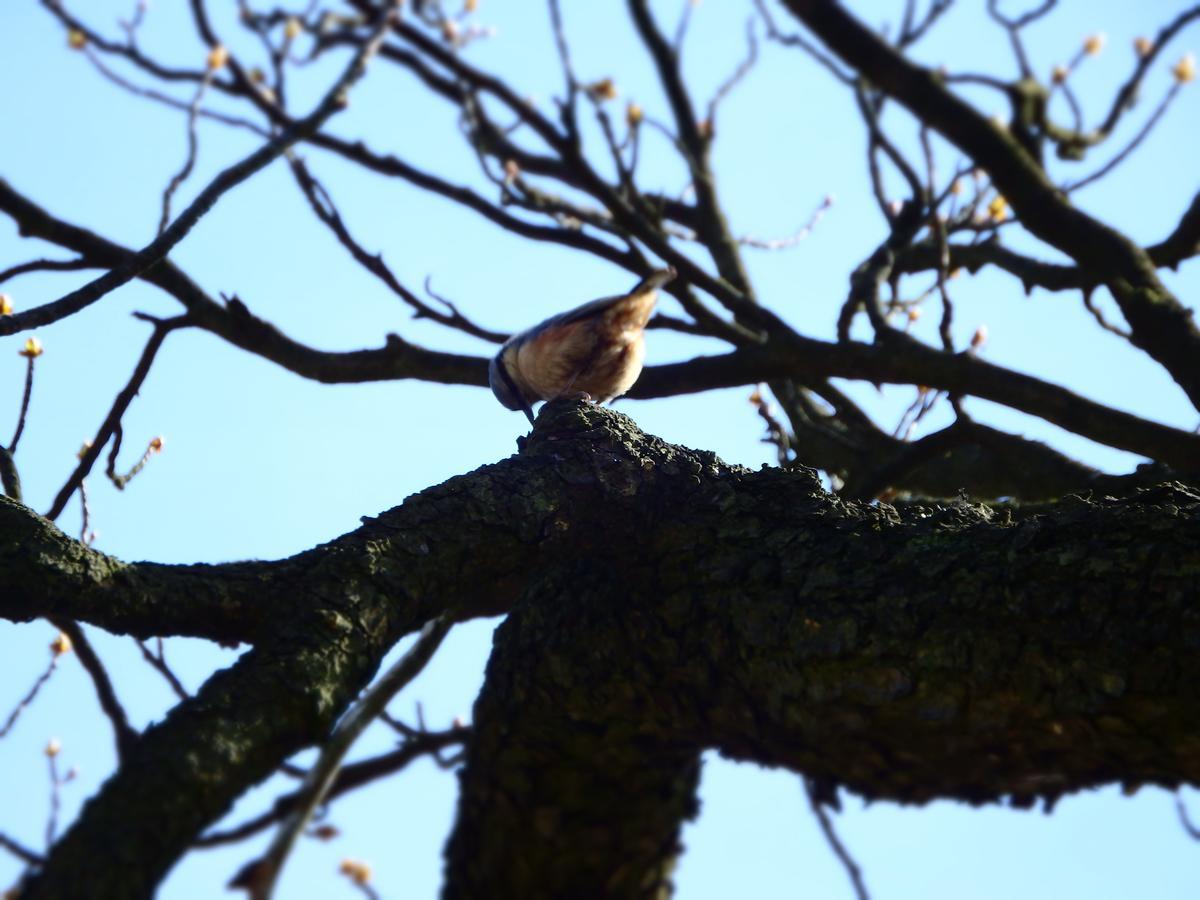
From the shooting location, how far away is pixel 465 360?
12.1ft

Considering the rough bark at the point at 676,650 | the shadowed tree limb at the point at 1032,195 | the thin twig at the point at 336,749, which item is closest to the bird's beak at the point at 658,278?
the shadowed tree limb at the point at 1032,195

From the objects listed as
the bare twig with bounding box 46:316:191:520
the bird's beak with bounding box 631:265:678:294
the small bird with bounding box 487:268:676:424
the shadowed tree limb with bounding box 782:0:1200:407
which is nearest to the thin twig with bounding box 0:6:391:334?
the bare twig with bounding box 46:316:191:520

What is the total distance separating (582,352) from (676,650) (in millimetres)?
2513

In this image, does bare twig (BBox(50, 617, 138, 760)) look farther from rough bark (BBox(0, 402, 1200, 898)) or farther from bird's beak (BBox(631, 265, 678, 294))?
bird's beak (BBox(631, 265, 678, 294))

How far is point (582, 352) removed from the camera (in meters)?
4.50

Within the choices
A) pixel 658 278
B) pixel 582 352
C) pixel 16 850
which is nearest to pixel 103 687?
pixel 16 850

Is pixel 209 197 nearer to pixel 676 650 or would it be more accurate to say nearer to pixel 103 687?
pixel 103 687

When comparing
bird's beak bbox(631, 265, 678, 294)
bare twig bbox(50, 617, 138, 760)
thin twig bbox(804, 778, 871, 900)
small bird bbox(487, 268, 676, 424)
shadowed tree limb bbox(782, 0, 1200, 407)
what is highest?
small bird bbox(487, 268, 676, 424)

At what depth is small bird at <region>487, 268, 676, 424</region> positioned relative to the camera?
428 centimetres

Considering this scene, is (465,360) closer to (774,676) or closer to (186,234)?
(186,234)

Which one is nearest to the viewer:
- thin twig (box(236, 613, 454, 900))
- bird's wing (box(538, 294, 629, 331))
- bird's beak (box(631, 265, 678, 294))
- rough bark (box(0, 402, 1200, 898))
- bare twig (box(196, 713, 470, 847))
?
thin twig (box(236, 613, 454, 900))

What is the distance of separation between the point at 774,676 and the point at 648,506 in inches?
21.1

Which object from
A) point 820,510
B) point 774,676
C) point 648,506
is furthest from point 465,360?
point 774,676

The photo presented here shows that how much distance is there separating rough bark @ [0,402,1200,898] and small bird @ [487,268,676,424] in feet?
6.14
